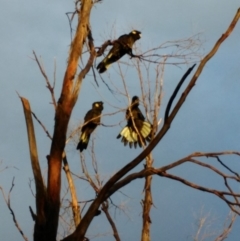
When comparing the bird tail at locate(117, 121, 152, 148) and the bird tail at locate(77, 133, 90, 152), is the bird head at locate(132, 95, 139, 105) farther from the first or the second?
the bird tail at locate(77, 133, 90, 152)

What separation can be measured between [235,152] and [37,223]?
1048 millimetres

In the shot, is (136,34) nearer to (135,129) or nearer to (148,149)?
(135,129)

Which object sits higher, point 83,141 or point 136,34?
point 136,34

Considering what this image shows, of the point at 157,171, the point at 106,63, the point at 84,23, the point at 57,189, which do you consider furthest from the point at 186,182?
the point at 106,63

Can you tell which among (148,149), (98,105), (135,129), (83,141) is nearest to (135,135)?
(135,129)

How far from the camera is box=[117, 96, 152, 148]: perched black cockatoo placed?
276 inches

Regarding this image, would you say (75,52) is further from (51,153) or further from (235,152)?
(235,152)

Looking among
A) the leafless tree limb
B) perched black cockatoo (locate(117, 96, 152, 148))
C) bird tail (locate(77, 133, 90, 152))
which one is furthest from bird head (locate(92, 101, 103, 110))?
the leafless tree limb

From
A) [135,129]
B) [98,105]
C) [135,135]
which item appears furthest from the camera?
[98,105]

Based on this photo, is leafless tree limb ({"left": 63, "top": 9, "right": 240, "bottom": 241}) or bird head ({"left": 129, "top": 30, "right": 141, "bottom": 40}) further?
bird head ({"left": 129, "top": 30, "right": 141, "bottom": 40})

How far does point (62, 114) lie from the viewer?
10.2ft

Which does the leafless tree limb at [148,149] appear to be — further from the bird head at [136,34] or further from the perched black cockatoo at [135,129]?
the bird head at [136,34]

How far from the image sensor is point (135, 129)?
700cm

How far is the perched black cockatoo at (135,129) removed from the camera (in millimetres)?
7012
